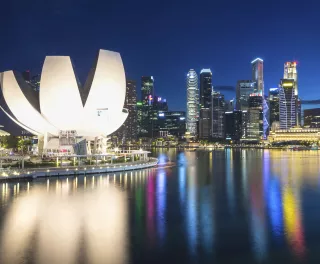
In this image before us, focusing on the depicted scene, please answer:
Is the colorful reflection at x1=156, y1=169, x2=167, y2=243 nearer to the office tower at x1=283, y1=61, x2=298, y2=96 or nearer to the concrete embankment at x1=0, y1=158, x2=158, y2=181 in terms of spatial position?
the concrete embankment at x1=0, y1=158, x2=158, y2=181

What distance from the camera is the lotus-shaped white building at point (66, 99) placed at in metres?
25.6

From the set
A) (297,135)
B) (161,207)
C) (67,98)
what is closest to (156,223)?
(161,207)

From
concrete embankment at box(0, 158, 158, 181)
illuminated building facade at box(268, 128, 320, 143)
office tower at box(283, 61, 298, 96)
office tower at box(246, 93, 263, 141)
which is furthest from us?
office tower at box(283, 61, 298, 96)

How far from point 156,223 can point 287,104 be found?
148016 millimetres

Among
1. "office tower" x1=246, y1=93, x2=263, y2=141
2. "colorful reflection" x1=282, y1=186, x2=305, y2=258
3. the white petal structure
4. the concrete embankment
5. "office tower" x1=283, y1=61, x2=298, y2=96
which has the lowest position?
"colorful reflection" x1=282, y1=186, x2=305, y2=258

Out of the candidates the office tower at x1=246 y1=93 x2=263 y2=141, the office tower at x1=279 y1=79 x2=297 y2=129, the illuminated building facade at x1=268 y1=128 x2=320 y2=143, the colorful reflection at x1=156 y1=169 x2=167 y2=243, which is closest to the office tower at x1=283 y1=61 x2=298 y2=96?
the office tower at x1=279 y1=79 x2=297 y2=129

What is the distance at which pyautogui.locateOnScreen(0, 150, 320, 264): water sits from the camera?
840 cm

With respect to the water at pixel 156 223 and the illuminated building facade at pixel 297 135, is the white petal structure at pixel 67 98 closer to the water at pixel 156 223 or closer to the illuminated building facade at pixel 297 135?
the water at pixel 156 223

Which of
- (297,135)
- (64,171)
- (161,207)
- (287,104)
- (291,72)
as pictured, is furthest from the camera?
(291,72)

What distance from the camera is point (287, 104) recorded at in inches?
5871

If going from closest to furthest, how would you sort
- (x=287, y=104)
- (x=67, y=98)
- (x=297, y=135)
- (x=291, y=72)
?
(x=67, y=98), (x=297, y=135), (x=287, y=104), (x=291, y=72)

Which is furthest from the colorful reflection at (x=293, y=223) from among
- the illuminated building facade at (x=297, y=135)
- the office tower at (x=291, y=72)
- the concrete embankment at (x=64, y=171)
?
the office tower at (x=291, y=72)

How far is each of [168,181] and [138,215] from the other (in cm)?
957

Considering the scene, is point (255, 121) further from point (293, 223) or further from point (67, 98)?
point (293, 223)
